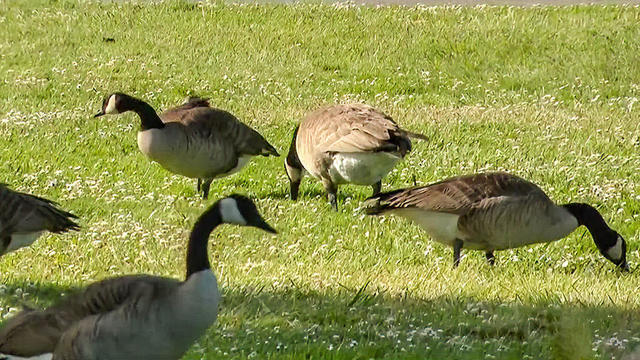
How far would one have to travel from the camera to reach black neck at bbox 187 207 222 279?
5.45 metres

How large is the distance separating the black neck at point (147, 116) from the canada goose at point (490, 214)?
3481 mm

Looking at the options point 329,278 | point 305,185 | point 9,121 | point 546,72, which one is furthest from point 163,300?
point 546,72

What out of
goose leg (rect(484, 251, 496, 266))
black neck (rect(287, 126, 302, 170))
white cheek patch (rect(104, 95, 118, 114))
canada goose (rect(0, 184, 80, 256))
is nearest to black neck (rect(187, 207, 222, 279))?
canada goose (rect(0, 184, 80, 256))

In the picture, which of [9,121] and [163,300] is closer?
[163,300]

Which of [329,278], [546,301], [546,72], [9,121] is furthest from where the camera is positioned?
[546,72]

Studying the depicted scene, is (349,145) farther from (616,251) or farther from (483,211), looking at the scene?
(616,251)

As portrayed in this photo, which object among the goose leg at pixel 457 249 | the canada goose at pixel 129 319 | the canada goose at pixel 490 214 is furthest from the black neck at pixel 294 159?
the canada goose at pixel 129 319

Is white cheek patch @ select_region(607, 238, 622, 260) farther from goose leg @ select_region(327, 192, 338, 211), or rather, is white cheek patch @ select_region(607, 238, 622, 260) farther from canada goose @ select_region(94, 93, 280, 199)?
canada goose @ select_region(94, 93, 280, 199)

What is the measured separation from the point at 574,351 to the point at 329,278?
23.8 ft

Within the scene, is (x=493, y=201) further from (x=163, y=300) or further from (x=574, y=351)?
(x=574, y=351)

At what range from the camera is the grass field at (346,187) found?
25.7ft

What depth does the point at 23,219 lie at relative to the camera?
8.65m

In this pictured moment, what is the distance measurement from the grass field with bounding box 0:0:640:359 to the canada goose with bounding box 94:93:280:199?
18.9 inches

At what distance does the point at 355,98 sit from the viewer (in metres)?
18.4
